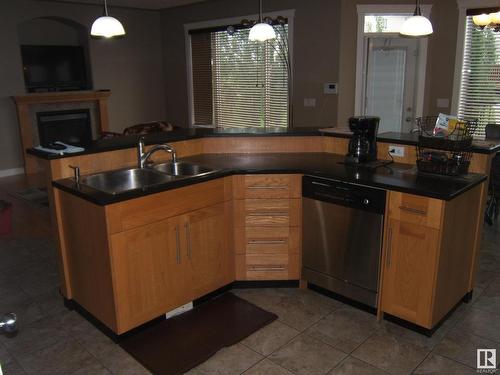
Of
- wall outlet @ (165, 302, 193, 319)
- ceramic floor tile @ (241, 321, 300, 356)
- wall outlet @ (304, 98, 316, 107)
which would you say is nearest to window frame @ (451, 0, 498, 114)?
wall outlet @ (304, 98, 316, 107)

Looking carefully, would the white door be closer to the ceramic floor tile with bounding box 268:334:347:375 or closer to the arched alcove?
the ceramic floor tile with bounding box 268:334:347:375

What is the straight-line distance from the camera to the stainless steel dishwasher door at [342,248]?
2.64 meters

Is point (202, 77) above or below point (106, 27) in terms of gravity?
below

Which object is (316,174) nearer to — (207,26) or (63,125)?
(207,26)

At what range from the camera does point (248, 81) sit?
6.95m

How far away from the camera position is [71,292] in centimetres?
285

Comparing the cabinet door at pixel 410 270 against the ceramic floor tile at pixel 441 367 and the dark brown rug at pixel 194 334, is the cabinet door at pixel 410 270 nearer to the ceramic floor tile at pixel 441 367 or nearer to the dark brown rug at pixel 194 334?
the ceramic floor tile at pixel 441 367

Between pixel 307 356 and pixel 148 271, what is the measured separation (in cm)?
101

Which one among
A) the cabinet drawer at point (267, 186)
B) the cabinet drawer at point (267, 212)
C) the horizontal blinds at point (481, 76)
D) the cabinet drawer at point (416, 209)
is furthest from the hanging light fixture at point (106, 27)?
the horizontal blinds at point (481, 76)

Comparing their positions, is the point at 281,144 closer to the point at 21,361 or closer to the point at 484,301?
the point at 484,301

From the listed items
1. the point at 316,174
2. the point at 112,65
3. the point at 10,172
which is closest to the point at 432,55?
the point at 316,174

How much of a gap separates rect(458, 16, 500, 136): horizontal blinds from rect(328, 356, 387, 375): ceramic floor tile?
4454mm

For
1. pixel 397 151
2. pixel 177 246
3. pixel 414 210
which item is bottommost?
pixel 177 246

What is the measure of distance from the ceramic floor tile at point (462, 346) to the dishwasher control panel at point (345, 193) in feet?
2.67
